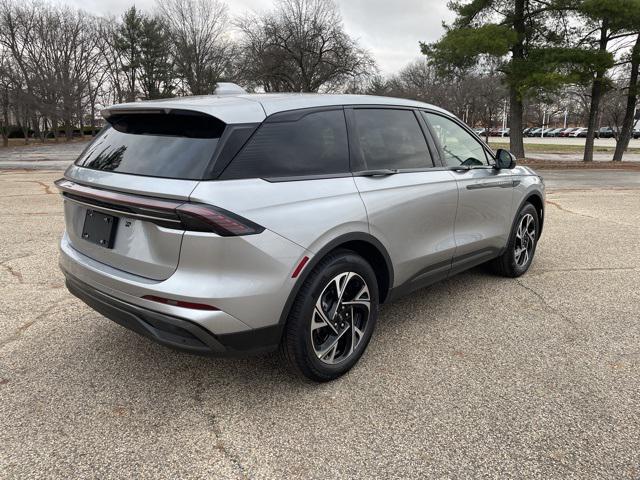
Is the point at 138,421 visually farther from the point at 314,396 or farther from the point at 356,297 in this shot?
the point at 356,297

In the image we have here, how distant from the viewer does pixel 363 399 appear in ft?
9.01

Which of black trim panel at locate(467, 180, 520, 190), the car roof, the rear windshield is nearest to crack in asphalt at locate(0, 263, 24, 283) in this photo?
the rear windshield

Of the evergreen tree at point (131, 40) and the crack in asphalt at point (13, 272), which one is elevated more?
the evergreen tree at point (131, 40)

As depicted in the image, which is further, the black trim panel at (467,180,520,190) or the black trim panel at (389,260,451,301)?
the black trim panel at (467,180,520,190)

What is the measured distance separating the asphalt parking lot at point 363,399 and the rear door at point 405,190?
607mm

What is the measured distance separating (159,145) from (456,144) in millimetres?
2465

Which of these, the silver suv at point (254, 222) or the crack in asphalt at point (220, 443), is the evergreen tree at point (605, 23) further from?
the crack in asphalt at point (220, 443)

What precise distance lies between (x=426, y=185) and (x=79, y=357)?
8.60ft

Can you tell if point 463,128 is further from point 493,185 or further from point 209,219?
point 209,219

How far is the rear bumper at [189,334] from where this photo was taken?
7.73 feet

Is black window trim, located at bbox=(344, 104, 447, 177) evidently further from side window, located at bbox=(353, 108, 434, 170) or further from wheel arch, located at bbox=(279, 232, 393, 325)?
wheel arch, located at bbox=(279, 232, 393, 325)

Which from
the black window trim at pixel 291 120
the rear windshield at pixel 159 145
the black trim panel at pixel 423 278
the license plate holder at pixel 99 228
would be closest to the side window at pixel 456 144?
the black trim panel at pixel 423 278

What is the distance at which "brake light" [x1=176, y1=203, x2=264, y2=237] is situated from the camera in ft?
7.32

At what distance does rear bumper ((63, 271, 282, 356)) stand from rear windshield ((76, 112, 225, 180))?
2.30 feet
